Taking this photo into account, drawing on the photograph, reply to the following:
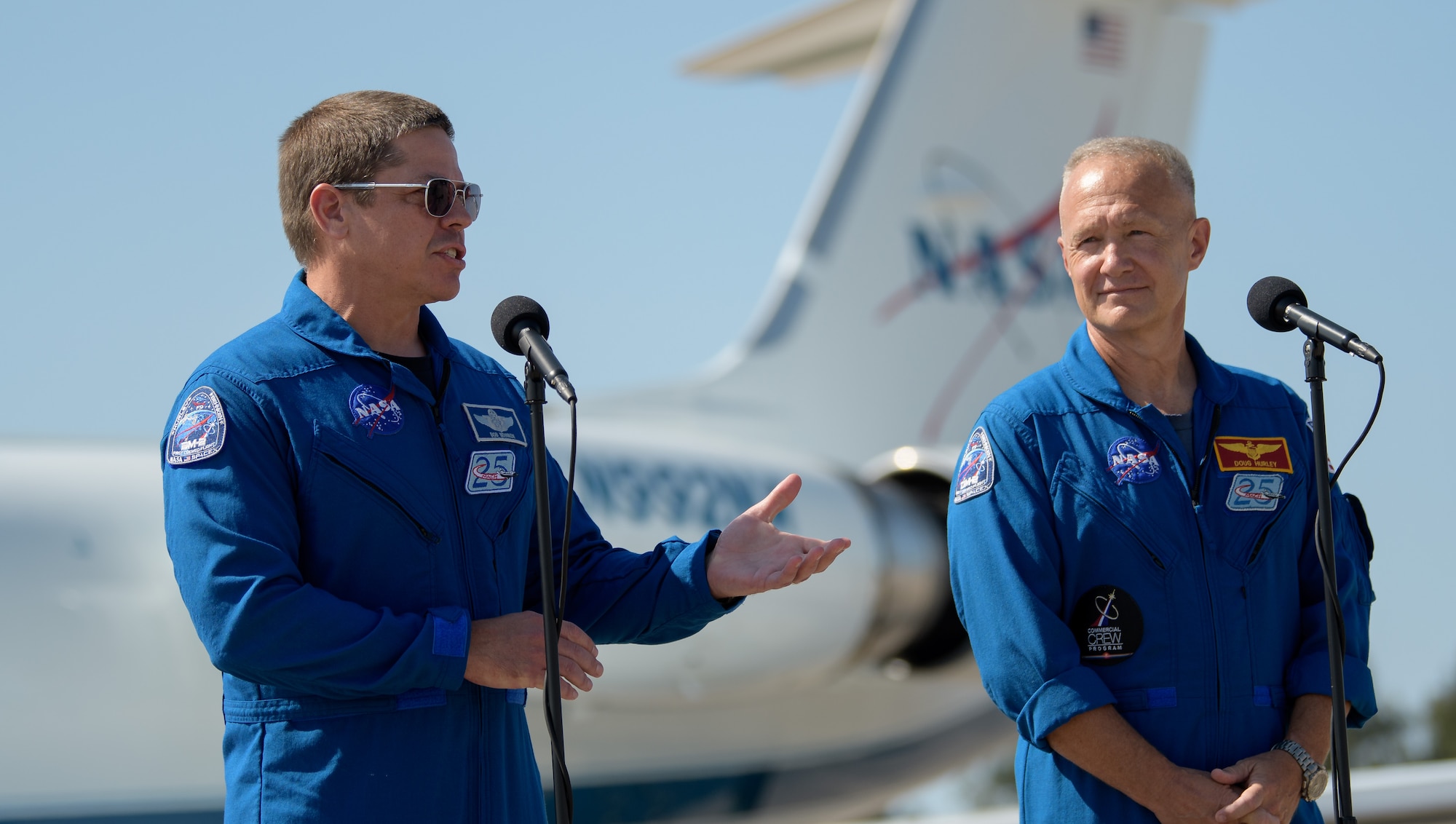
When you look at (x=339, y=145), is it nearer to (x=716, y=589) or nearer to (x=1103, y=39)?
(x=716, y=589)

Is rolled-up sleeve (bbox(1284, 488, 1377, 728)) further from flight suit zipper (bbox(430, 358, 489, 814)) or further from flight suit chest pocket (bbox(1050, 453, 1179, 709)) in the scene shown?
flight suit zipper (bbox(430, 358, 489, 814))

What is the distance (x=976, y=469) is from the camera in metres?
2.67

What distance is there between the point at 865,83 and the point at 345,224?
7.02 metres

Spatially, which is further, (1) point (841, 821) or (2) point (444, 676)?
(1) point (841, 821)

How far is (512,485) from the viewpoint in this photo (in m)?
2.56

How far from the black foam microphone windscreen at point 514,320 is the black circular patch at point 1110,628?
3.66ft

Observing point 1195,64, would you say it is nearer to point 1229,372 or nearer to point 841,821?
point 841,821

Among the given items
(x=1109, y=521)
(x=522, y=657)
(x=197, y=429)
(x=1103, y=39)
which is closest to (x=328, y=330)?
(x=197, y=429)

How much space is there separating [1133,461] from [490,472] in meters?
1.19

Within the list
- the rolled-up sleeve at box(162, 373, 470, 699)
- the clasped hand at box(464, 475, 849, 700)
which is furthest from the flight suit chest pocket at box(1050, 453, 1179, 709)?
the rolled-up sleeve at box(162, 373, 470, 699)

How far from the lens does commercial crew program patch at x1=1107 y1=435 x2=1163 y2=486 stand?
8.55ft

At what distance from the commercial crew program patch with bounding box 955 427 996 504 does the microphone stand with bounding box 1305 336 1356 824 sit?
57 cm

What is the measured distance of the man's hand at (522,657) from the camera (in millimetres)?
2270

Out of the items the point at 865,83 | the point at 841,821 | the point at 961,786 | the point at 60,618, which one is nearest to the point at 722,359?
the point at 865,83
